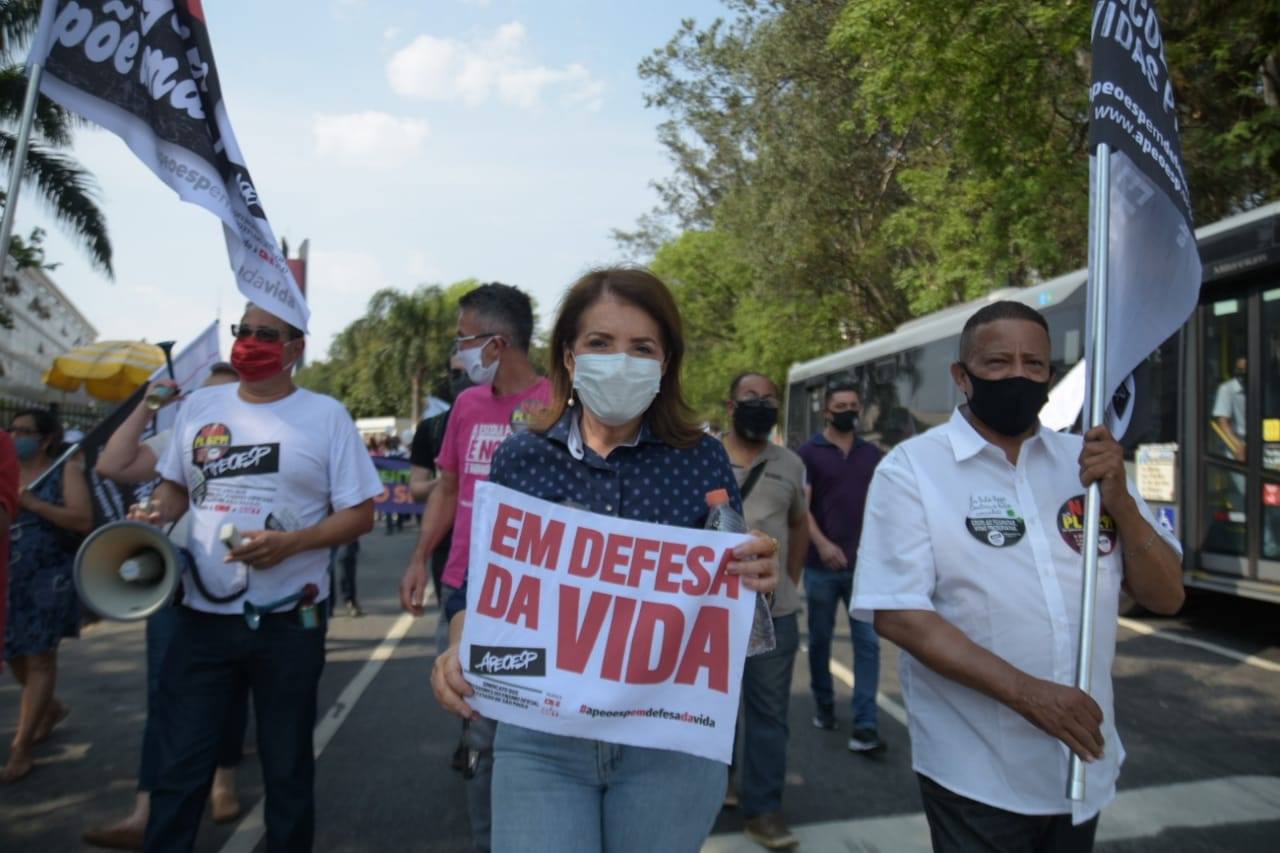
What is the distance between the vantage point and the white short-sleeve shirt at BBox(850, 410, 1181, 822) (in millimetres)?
2234

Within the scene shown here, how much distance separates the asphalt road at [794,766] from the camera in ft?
14.0

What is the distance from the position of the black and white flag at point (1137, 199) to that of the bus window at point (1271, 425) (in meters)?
7.07

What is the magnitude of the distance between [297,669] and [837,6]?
17.9 meters

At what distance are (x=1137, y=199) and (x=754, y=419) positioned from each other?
2165mm

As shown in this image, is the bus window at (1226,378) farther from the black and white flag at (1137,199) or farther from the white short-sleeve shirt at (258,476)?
the white short-sleeve shirt at (258,476)

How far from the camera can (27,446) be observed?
17.6ft

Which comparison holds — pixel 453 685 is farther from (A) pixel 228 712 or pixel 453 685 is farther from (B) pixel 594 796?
(A) pixel 228 712

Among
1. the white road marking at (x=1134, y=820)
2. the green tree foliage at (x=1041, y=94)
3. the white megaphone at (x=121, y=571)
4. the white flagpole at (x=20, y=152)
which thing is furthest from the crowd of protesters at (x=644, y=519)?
the green tree foliage at (x=1041, y=94)

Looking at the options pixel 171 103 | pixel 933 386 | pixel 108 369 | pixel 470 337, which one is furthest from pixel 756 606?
pixel 933 386

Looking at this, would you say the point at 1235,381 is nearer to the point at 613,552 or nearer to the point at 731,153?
the point at 613,552

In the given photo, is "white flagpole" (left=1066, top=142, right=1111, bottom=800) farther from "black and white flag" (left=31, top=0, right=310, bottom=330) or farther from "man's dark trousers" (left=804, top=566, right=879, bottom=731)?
"man's dark trousers" (left=804, top=566, right=879, bottom=731)

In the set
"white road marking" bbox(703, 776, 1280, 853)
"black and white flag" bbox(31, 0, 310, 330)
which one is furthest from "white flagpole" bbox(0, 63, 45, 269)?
"white road marking" bbox(703, 776, 1280, 853)

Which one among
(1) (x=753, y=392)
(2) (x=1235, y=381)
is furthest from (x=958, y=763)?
(2) (x=1235, y=381)

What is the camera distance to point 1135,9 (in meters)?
2.69
